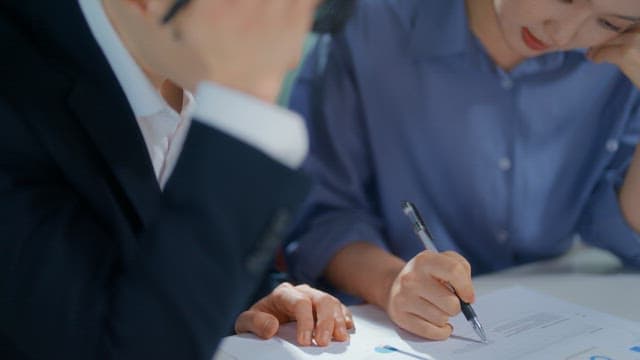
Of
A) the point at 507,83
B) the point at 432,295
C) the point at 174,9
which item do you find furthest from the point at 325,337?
the point at 507,83

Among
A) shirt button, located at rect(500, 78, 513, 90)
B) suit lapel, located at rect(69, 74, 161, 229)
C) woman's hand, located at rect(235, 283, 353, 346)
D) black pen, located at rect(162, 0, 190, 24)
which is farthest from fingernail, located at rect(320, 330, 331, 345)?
shirt button, located at rect(500, 78, 513, 90)

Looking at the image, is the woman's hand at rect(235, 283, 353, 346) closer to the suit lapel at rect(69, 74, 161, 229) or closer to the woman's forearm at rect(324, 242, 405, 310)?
the woman's forearm at rect(324, 242, 405, 310)

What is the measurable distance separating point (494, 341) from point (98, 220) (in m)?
0.40

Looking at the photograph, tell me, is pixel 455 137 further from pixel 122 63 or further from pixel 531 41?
pixel 122 63

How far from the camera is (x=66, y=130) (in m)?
0.57

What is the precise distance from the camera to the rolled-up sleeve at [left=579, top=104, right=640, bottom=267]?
3.41 ft

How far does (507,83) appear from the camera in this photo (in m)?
1.03

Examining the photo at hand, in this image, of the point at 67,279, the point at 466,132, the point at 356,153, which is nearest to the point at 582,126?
the point at 466,132

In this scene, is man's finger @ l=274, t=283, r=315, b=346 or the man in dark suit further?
man's finger @ l=274, t=283, r=315, b=346

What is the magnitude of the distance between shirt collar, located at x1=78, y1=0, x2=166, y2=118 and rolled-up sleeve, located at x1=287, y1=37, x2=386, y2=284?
0.39m

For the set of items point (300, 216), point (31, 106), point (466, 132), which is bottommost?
point (300, 216)

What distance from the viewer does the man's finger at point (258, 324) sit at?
0.74 metres

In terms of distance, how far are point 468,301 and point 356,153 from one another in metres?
0.34

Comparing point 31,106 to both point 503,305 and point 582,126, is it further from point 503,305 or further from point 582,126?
point 582,126
